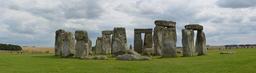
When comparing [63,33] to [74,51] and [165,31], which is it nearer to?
[74,51]

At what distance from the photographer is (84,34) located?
43.6m

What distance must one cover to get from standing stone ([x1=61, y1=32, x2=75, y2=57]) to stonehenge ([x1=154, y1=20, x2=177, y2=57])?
7.76m

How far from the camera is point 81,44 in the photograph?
143 feet

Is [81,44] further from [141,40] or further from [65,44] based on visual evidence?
[141,40]

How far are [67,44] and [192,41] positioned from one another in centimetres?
1136

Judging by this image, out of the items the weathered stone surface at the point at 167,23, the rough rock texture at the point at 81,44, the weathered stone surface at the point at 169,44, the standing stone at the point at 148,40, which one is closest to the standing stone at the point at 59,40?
the rough rock texture at the point at 81,44

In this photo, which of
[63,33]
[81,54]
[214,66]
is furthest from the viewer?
[63,33]

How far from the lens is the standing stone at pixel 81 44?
4340cm

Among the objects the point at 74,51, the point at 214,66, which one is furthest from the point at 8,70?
the point at 74,51

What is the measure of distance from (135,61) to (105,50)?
75.6ft

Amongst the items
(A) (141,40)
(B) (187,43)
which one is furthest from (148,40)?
(B) (187,43)

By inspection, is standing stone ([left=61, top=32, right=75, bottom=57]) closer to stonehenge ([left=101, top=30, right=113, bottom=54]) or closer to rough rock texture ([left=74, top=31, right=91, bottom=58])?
rough rock texture ([left=74, top=31, right=91, bottom=58])

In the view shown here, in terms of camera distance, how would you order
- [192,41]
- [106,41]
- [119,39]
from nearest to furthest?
[192,41] → [119,39] → [106,41]

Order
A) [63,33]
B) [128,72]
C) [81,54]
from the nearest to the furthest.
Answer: [128,72] → [81,54] → [63,33]
